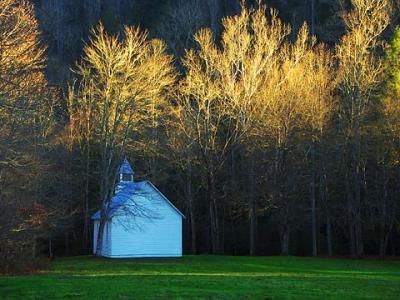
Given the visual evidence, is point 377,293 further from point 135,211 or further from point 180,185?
point 180,185

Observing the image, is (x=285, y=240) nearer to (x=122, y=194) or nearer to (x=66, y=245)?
(x=122, y=194)

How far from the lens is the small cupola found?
41.6 meters

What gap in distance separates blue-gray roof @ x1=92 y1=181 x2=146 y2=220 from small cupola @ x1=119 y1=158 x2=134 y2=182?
0.59 m

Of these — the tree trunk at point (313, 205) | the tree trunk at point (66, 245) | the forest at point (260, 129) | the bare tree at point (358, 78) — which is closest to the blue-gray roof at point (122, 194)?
the forest at point (260, 129)

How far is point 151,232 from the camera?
40.2 m

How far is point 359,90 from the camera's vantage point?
41312 mm

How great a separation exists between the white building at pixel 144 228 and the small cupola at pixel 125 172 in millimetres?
1378

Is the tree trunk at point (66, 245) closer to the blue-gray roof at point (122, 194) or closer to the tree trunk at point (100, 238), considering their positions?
the blue-gray roof at point (122, 194)

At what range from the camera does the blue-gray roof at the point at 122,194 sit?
1560 inches

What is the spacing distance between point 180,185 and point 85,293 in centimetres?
3300

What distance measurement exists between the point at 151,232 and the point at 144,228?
0.54 m

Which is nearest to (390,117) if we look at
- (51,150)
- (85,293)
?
(51,150)

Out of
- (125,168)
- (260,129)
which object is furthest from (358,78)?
(125,168)

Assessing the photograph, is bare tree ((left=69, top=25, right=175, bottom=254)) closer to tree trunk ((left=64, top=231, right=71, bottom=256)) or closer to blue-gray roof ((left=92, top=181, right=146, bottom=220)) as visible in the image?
blue-gray roof ((left=92, top=181, right=146, bottom=220))
